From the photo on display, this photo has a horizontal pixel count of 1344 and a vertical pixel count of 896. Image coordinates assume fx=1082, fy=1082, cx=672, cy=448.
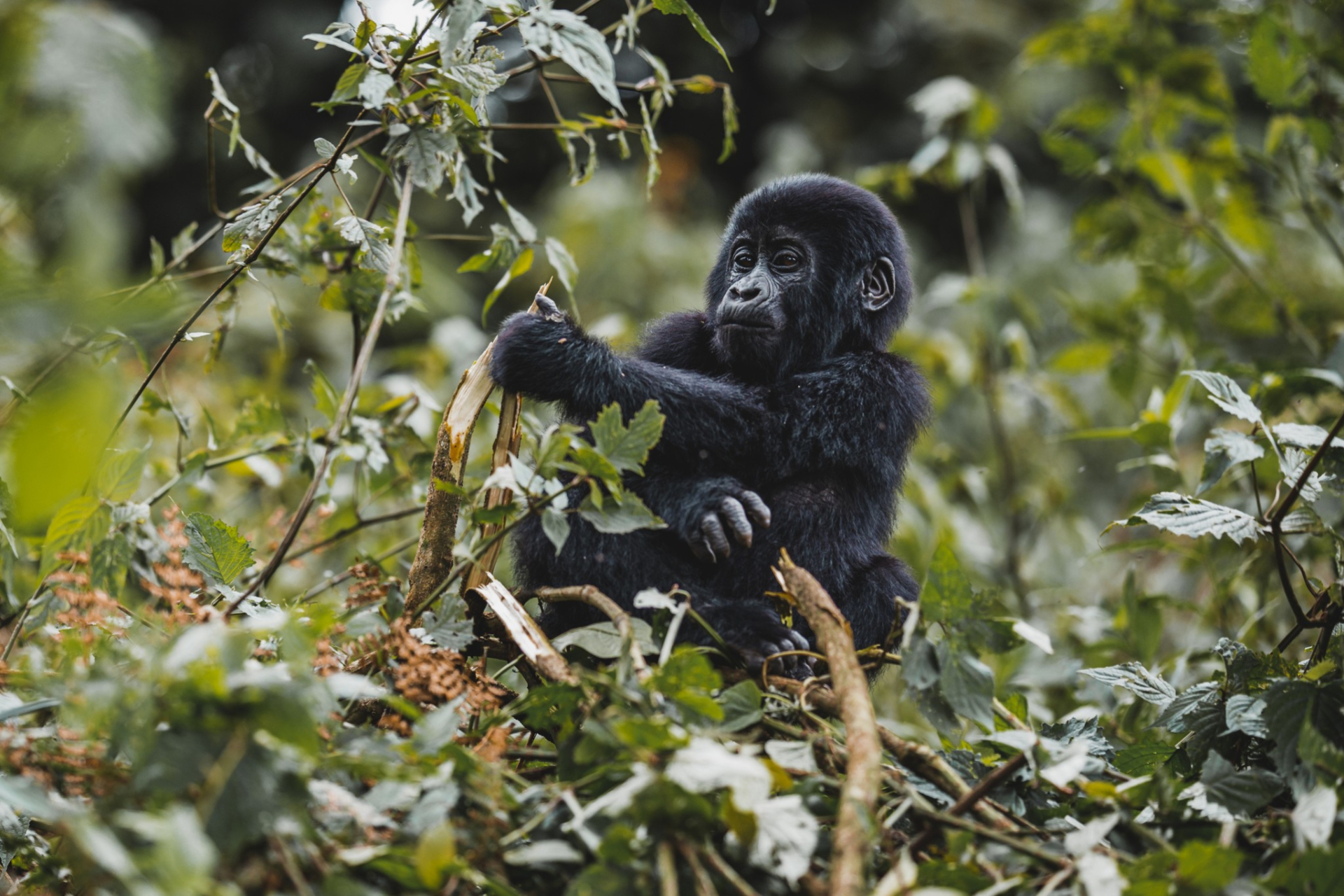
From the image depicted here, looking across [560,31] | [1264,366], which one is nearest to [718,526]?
[560,31]

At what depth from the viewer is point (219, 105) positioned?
2.24 m

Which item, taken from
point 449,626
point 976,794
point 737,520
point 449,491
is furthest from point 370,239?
point 976,794

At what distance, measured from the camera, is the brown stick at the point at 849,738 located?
114 centimetres

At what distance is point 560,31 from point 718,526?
99 cm

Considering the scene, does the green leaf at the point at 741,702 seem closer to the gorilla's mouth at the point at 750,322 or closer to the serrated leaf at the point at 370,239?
the serrated leaf at the point at 370,239

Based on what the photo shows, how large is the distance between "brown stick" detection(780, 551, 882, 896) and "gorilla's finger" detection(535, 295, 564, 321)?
2.69 feet

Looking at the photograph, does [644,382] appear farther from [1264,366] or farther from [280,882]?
[1264,366]

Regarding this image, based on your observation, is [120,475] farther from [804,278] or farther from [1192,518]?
[1192,518]

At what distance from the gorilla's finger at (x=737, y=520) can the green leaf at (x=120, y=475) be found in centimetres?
114

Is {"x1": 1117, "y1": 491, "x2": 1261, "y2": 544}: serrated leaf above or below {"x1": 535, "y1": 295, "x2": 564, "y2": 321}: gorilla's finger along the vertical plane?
below

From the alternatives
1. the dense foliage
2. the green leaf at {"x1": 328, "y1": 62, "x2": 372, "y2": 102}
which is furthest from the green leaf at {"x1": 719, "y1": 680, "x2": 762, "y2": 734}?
the green leaf at {"x1": 328, "y1": 62, "x2": 372, "y2": 102}

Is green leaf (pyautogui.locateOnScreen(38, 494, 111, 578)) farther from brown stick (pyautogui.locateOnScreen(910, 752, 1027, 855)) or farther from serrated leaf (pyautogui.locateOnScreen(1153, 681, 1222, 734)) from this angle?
serrated leaf (pyautogui.locateOnScreen(1153, 681, 1222, 734))

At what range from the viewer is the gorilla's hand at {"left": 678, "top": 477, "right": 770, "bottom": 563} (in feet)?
7.15

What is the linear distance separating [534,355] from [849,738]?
1128 mm
